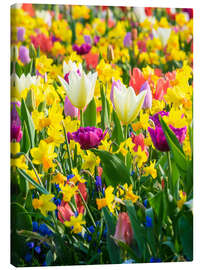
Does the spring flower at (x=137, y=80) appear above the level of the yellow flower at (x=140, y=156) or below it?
above

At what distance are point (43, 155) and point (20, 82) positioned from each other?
0.27m

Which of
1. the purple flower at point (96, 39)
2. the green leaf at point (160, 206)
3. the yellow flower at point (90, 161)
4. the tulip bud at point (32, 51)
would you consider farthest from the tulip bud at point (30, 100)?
the purple flower at point (96, 39)

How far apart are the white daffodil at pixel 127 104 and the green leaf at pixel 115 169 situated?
131 mm

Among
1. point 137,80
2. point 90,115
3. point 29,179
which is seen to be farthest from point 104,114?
point 29,179

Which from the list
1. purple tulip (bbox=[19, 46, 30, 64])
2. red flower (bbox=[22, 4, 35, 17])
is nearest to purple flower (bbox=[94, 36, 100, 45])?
red flower (bbox=[22, 4, 35, 17])

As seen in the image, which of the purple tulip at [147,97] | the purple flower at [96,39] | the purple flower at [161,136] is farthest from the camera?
the purple flower at [96,39]

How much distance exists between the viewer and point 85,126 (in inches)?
91.6

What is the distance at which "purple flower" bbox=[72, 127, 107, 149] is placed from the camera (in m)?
2.15

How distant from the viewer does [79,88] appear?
2.20 meters

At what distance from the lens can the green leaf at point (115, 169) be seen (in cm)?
225

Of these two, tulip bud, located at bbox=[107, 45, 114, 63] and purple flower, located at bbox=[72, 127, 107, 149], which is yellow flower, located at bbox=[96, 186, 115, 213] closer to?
purple flower, located at bbox=[72, 127, 107, 149]

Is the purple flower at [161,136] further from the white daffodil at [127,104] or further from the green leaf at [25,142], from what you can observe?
the green leaf at [25,142]

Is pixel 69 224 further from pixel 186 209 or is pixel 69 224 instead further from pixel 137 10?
pixel 137 10

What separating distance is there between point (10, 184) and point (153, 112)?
1.87 feet
